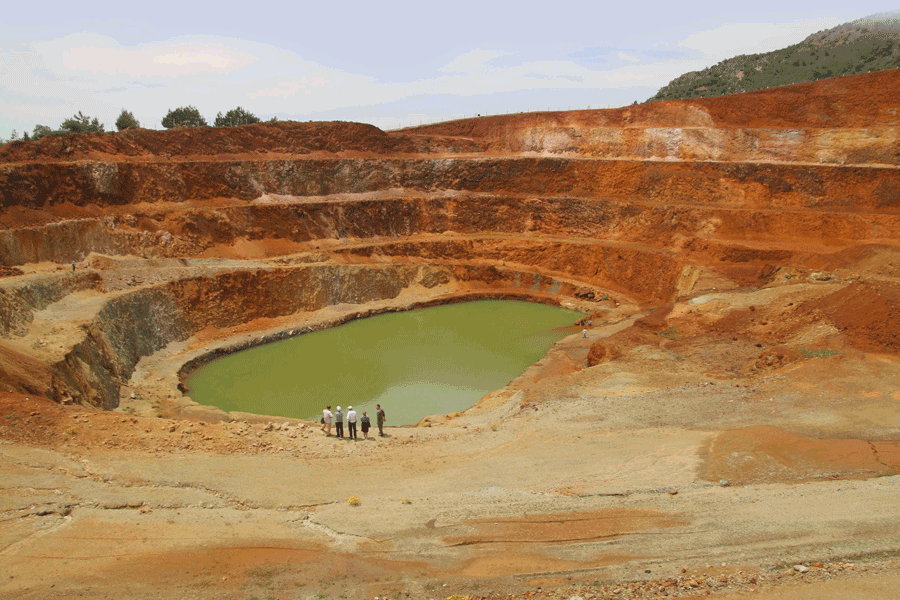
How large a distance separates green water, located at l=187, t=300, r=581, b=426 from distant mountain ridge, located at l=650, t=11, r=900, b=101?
172 feet

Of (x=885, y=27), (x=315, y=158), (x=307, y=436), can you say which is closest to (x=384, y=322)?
(x=315, y=158)

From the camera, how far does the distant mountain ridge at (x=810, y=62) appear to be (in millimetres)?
64938

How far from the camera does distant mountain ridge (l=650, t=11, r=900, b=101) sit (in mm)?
64938

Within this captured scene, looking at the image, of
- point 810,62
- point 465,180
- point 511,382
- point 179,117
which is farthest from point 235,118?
point 810,62

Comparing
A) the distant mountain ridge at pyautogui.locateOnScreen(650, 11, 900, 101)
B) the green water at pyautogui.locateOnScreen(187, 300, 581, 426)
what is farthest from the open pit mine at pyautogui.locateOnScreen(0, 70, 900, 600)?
the distant mountain ridge at pyautogui.locateOnScreen(650, 11, 900, 101)

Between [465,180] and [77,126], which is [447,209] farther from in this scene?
[77,126]

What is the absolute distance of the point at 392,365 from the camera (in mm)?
27328

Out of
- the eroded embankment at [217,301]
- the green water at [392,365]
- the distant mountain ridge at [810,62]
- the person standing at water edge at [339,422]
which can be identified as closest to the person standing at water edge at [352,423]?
the person standing at water edge at [339,422]

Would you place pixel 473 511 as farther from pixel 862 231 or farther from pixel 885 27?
pixel 885 27

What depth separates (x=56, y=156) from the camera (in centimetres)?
3353

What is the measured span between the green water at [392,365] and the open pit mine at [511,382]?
145cm

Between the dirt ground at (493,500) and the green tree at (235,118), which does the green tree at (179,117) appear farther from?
the dirt ground at (493,500)

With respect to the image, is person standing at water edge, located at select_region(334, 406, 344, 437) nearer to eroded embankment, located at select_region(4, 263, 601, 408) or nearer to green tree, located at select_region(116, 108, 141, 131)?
eroded embankment, located at select_region(4, 263, 601, 408)

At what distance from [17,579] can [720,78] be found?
84.7 m
